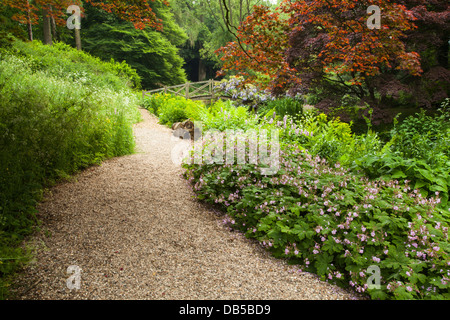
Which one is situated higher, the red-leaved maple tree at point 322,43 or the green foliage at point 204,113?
the red-leaved maple tree at point 322,43

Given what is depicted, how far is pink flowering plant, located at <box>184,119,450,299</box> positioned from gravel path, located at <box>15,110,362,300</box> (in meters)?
0.20

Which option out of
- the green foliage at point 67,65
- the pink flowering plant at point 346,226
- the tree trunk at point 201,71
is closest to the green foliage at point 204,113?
the green foliage at point 67,65

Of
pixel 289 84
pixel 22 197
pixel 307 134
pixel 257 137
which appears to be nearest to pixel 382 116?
pixel 289 84

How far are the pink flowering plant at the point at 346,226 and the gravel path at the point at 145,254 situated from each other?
0.66ft

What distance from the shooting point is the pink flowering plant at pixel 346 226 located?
2043 millimetres

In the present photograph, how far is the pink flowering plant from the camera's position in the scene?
204 centimetres

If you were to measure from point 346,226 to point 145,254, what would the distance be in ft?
5.76

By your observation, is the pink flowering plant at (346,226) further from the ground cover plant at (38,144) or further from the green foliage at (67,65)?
the green foliage at (67,65)

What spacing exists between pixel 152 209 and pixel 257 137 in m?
1.70

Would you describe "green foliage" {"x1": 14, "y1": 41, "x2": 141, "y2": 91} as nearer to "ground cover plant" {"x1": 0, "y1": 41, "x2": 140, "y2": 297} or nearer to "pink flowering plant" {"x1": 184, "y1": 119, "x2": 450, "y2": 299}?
"ground cover plant" {"x1": 0, "y1": 41, "x2": 140, "y2": 297}

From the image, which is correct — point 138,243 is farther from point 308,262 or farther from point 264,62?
point 264,62

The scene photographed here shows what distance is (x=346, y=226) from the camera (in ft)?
7.73

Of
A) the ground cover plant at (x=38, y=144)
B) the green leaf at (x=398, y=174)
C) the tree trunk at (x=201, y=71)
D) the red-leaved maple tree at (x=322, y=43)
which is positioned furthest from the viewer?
the tree trunk at (x=201, y=71)

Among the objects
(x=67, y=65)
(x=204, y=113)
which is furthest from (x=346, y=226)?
(x=67, y=65)
